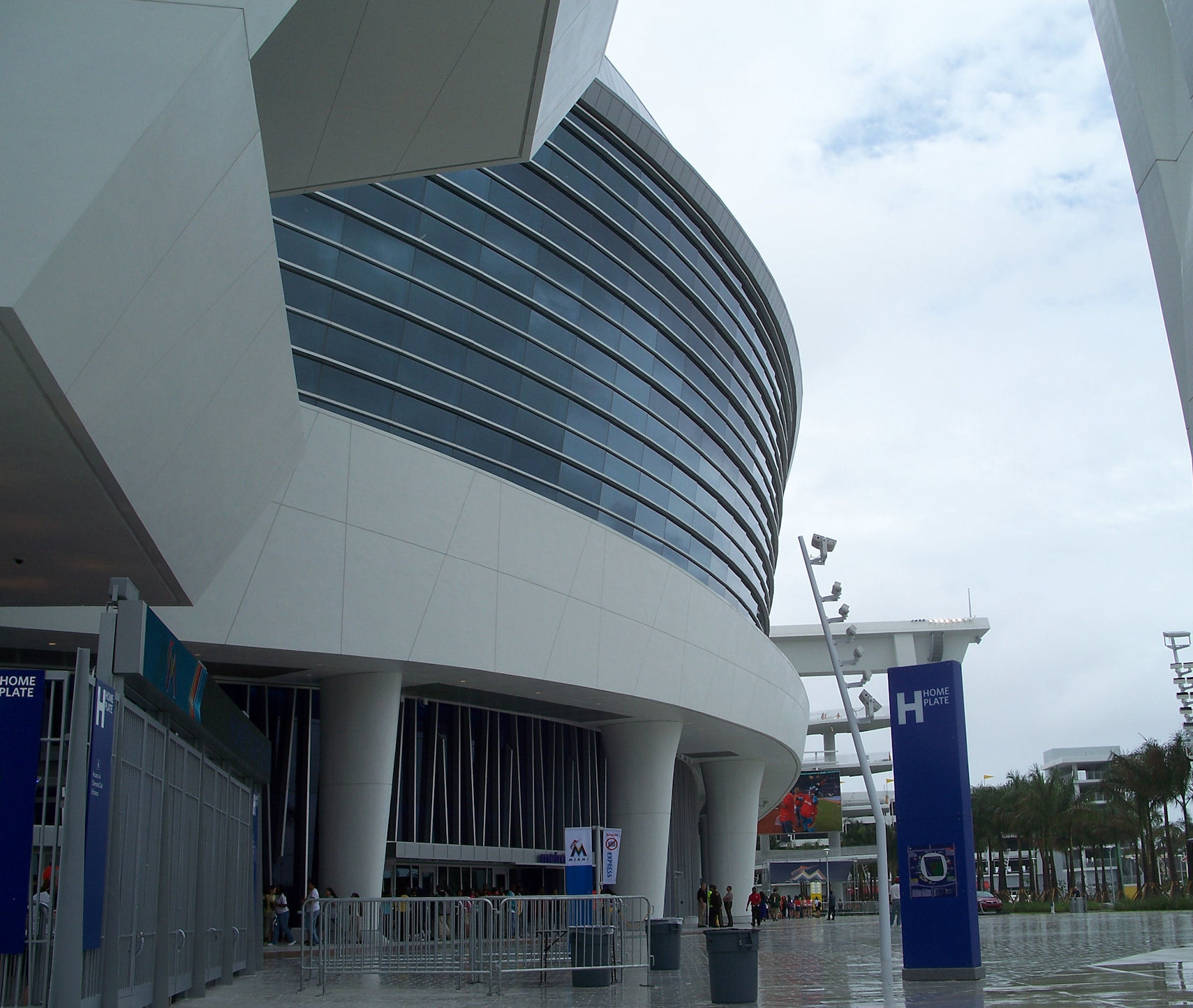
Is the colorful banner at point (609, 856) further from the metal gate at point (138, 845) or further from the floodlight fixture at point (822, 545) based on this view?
the metal gate at point (138, 845)

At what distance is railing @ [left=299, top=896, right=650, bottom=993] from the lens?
17.3 meters

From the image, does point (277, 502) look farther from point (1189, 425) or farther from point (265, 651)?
point (1189, 425)

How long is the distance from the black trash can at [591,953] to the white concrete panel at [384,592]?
29.0 feet

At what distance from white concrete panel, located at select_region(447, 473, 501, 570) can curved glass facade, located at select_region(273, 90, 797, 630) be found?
6.13 feet

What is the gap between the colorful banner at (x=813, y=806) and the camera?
85375 mm

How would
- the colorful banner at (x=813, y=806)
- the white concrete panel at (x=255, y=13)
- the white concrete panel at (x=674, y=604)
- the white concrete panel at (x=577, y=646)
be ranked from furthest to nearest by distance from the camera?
the colorful banner at (x=813, y=806) → the white concrete panel at (x=674, y=604) → the white concrete panel at (x=577, y=646) → the white concrete panel at (x=255, y=13)

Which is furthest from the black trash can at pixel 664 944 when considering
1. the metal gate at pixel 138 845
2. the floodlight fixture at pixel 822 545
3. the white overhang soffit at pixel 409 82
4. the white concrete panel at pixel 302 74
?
the white concrete panel at pixel 302 74

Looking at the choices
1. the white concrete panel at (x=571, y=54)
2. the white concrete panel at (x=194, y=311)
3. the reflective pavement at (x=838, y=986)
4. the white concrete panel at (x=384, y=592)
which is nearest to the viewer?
the white concrete panel at (x=194, y=311)

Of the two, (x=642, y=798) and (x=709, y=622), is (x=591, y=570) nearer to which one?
(x=709, y=622)

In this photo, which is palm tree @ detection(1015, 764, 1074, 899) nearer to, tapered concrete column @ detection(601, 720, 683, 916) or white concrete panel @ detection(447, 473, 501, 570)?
tapered concrete column @ detection(601, 720, 683, 916)

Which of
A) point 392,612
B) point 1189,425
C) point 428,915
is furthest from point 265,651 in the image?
point 1189,425

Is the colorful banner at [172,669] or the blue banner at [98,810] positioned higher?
the colorful banner at [172,669]

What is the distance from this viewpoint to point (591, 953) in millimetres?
17094

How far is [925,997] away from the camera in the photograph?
580 inches
